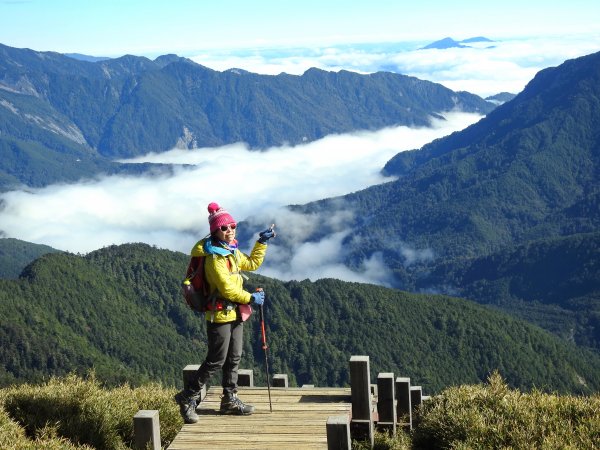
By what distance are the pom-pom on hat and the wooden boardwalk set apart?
426cm

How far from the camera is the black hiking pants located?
56.5ft

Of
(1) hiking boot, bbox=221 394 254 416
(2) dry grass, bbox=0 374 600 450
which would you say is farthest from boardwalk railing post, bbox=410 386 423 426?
(1) hiking boot, bbox=221 394 254 416

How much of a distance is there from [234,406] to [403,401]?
18.4 feet

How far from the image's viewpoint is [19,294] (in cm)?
19588

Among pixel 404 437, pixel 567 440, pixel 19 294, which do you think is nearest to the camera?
pixel 567 440

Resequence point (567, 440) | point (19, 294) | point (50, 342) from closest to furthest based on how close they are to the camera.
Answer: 1. point (567, 440)
2. point (50, 342)
3. point (19, 294)

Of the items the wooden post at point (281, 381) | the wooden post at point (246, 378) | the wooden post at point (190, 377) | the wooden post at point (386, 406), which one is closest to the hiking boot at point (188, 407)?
the wooden post at point (190, 377)

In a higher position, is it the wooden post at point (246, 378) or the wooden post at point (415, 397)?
the wooden post at point (246, 378)

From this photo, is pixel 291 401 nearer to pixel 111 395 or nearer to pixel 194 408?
pixel 194 408

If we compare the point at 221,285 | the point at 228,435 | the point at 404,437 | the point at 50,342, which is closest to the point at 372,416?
the point at 404,437

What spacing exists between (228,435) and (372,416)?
393 cm

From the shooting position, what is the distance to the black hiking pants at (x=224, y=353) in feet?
56.5

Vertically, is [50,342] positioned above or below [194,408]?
below

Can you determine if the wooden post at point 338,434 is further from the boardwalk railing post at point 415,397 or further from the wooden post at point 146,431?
the boardwalk railing post at point 415,397
